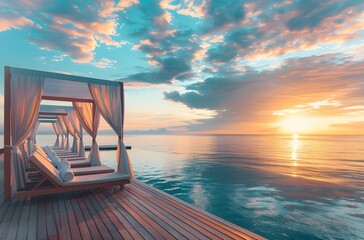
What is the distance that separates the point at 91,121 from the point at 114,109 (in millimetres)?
3595

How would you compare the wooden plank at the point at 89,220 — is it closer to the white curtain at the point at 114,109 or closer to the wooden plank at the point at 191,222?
the wooden plank at the point at 191,222

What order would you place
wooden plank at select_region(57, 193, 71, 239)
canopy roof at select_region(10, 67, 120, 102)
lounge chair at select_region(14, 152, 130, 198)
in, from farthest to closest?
canopy roof at select_region(10, 67, 120, 102), lounge chair at select_region(14, 152, 130, 198), wooden plank at select_region(57, 193, 71, 239)

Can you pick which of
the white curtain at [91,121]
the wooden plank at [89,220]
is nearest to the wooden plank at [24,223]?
the wooden plank at [89,220]

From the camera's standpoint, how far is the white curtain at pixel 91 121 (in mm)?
8648

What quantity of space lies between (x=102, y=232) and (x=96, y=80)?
4.80 m

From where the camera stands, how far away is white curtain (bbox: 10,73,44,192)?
491 centimetres

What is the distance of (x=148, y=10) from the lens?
8.70m

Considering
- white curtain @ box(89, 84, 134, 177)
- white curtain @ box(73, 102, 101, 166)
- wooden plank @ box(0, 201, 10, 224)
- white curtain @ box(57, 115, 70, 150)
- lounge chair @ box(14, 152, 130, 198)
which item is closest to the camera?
wooden plank @ box(0, 201, 10, 224)

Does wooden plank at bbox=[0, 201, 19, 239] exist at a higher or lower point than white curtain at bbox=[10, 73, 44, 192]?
lower

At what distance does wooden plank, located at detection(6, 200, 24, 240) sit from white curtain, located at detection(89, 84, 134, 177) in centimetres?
274

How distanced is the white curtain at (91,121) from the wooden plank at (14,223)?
4376mm

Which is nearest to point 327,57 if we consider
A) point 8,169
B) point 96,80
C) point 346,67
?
point 346,67

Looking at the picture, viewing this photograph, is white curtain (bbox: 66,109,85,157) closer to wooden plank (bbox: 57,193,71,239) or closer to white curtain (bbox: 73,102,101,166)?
white curtain (bbox: 73,102,101,166)

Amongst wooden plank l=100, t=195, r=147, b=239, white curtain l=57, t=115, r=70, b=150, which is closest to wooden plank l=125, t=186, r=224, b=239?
wooden plank l=100, t=195, r=147, b=239
